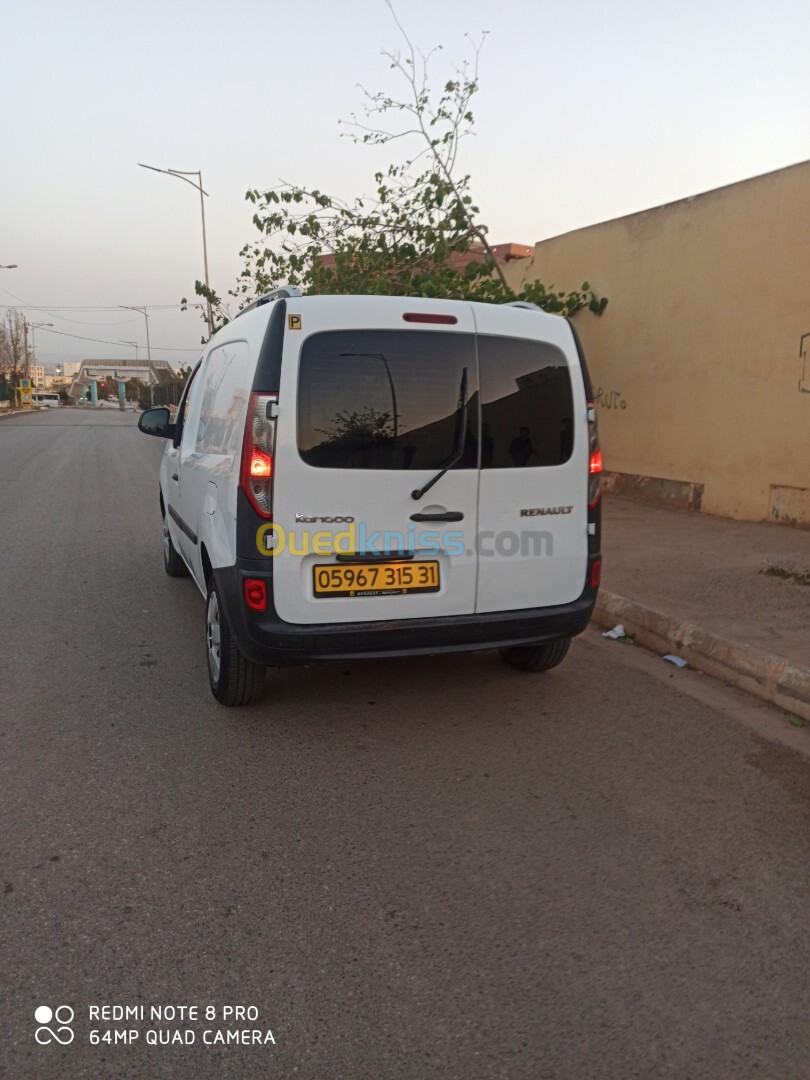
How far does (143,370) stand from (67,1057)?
171m

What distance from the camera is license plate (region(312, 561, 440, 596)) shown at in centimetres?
354

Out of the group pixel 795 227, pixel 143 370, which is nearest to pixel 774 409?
pixel 795 227

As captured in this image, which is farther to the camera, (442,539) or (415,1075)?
(442,539)

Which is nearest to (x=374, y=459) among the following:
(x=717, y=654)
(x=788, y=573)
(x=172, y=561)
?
(x=717, y=654)

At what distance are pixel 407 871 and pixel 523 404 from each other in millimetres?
2156

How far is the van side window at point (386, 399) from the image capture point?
11.4 ft

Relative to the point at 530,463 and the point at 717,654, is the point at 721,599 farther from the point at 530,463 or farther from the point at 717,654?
the point at 530,463

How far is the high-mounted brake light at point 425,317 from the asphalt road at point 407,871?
75.2 inches

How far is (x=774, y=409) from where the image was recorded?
830cm

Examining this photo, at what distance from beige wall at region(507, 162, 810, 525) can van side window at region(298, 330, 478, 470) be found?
5652 mm

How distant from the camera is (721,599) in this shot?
565 cm

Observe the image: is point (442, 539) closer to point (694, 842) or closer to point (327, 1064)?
point (694, 842)

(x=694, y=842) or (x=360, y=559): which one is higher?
(x=360, y=559)

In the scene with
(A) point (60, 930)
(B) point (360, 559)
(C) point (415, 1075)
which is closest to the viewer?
(C) point (415, 1075)
